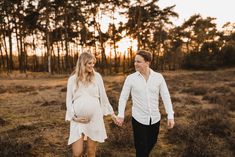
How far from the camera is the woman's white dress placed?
4.89 m

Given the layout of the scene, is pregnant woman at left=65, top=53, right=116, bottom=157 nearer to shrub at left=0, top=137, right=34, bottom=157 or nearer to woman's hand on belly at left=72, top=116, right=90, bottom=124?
woman's hand on belly at left=72, top=116, right=90, bottom=124

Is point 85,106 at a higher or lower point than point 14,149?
higher

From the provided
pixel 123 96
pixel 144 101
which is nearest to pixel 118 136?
pixel 123 96

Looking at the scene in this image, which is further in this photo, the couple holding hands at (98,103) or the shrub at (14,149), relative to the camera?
the shrub at (14,149)

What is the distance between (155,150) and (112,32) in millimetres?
39930

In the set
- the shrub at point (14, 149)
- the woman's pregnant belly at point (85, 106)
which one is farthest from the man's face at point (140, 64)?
the shrub at point (14, 149)

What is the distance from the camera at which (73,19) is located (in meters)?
43.0

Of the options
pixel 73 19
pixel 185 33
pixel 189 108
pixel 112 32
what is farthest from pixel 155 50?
pixel 189 108

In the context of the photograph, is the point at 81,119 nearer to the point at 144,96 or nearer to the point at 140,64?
the point at 144,96

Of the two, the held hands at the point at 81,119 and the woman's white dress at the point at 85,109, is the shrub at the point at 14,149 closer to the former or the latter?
the woman's white dress at the point at 85,109

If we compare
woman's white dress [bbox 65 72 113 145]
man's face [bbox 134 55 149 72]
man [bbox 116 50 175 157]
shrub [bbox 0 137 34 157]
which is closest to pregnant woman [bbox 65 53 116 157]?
woman's white dress [bbox 65 72 113 145]

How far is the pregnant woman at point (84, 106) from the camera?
487cm

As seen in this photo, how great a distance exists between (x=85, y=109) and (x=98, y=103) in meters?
0.28

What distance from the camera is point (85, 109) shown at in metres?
4.89
